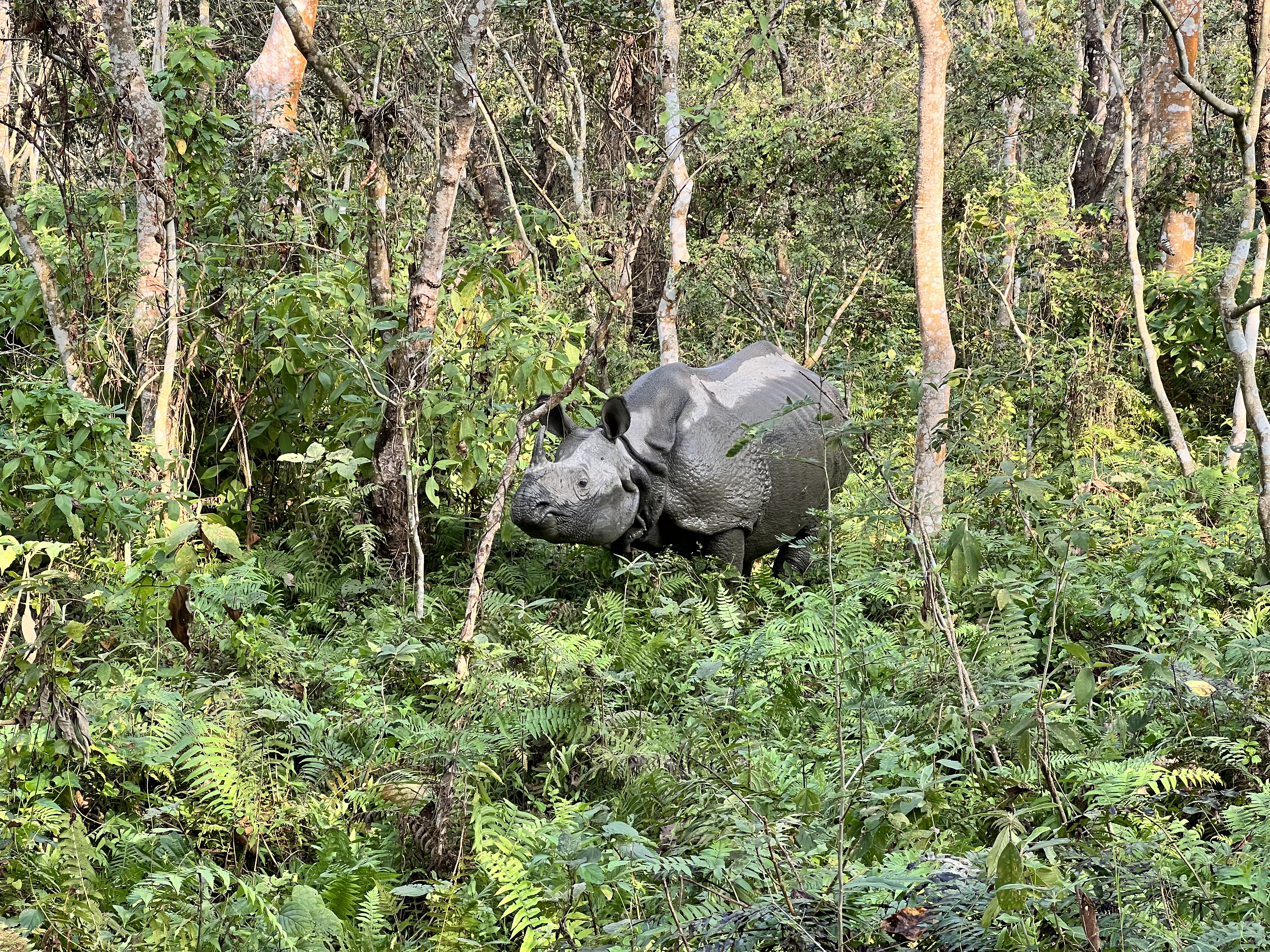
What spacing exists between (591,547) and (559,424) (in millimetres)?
1224

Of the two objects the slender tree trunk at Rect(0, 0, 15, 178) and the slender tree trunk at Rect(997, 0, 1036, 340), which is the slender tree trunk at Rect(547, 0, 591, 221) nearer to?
the slender tree trunk at Rect(997, 0, 1036, 340)

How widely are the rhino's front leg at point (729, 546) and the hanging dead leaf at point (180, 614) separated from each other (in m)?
3.11

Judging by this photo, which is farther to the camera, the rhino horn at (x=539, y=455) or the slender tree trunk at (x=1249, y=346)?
the slender tree trunk at (x=1249, y=346)

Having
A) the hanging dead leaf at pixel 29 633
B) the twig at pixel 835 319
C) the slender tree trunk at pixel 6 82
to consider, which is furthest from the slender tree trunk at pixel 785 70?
the hanging dead leaf at pixel 29 633

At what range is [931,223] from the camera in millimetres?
7824

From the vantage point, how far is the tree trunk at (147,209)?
6.88 m

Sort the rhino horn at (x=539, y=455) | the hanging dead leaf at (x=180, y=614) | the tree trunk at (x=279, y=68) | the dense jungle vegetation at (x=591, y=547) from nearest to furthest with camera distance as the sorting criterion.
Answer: the dense jungle vegetation at (x=591, y=547) → the hanging dead leaf at (x=180, y=614) → the rhino horn at (x=539, y=455) → the tree trunk at (x=279, y=68)

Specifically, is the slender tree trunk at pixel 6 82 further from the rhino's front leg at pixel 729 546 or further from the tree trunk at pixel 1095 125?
the tree trunk at pixel 1095 125

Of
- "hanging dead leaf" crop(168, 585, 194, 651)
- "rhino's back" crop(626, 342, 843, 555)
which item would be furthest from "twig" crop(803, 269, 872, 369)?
"hanging dead leaf" crop(168, 585, 194, 651)

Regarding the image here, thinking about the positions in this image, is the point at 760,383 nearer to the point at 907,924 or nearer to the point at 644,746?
the point at 644,746

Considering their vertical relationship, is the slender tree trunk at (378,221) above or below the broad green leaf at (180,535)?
above

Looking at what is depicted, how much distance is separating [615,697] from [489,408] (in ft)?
9.25

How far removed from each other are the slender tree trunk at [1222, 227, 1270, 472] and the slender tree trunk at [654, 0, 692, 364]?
462 centimetres

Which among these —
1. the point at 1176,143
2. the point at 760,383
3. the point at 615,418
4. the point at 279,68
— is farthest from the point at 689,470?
the point at 1176,143
